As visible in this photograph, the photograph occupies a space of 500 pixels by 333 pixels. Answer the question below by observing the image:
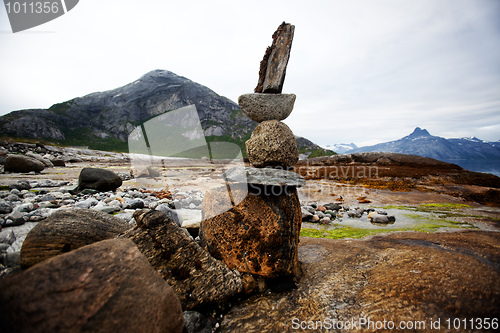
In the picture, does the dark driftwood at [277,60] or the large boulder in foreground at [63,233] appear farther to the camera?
the dark driftwood at [277,60]

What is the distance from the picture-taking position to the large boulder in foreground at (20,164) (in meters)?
17.6

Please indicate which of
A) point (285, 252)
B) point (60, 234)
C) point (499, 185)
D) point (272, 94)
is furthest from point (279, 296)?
point (499, 185)

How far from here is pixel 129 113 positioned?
463 feet

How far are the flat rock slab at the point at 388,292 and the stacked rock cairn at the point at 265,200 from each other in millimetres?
563

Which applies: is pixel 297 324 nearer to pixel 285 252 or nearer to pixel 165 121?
pixel 285 252

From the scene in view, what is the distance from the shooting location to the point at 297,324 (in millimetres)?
2609

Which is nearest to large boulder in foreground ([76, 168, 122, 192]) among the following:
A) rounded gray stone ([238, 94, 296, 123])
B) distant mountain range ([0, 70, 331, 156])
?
rounded gray stone ([238, 94, 296, 123])

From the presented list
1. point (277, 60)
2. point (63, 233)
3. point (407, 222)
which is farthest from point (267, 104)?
point (407, 222)

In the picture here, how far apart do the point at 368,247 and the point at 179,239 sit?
4.07 m

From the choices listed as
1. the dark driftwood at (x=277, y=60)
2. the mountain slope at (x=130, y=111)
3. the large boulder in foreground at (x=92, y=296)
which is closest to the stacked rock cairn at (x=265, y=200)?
the dark driftwood at (x=277, y=60)

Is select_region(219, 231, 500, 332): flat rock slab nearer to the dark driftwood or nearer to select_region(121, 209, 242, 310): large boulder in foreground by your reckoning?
select_region(121, 209, 242, 310): large boulder in foreground

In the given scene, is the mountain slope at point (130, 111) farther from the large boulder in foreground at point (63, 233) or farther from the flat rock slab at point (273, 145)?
the large boulder in foreground at point (63, 233)

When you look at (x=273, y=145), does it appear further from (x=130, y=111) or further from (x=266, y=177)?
(x=130, y=111)

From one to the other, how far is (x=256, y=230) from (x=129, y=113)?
164 m
